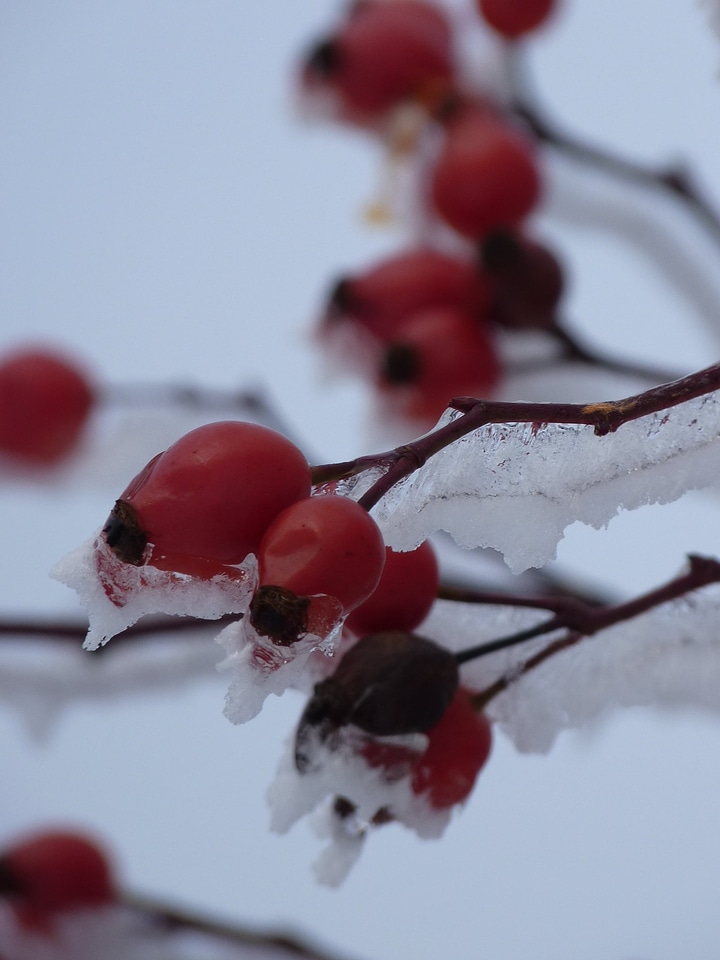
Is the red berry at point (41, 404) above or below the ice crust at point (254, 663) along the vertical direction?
below

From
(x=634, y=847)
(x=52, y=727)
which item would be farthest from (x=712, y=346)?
(x=52, y=727)

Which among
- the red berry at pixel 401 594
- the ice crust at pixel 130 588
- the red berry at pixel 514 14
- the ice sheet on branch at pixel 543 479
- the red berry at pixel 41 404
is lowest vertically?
the red berry at pixel 41 404

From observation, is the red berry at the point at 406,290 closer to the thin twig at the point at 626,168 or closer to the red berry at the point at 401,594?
the thin twig at the point at 626,168

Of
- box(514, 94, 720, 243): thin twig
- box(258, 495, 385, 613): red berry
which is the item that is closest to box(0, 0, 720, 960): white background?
box(514, 94, 720, 243): thin twig

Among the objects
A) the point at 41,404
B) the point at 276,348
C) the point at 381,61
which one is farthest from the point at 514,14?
the point at 276,348

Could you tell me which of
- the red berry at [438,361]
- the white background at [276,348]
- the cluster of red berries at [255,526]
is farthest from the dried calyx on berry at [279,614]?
the red berry at [438,361]

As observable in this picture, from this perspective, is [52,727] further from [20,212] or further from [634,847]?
[20,212]

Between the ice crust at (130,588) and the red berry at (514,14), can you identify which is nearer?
the ice crust at (130,588)
